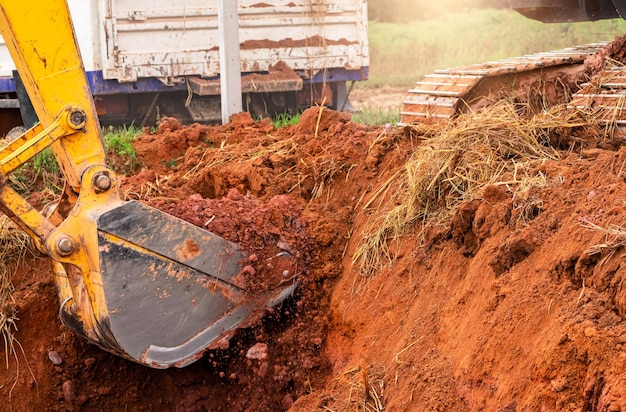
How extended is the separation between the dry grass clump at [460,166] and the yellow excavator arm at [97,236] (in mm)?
908

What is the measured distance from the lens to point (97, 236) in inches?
165

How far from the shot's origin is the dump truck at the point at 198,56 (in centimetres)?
1087

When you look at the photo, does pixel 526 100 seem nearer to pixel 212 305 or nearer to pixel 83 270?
pixel 212 305

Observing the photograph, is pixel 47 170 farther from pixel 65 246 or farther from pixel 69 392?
pixel 65 246

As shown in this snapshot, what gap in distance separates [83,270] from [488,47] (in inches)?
824

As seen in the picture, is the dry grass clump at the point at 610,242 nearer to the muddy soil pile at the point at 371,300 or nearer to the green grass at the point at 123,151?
the muddy soil pile at the point at 371,300

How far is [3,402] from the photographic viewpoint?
4.96 meters

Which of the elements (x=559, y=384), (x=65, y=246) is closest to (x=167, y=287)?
(x=65, y=246)

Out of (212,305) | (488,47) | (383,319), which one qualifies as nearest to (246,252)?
(212,305)

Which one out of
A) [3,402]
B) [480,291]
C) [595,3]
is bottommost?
[3,402]

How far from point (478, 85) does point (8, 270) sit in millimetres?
3514

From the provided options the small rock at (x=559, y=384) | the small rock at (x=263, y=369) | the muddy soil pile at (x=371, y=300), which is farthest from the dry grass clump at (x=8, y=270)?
the small rock at (x=559, y=384)

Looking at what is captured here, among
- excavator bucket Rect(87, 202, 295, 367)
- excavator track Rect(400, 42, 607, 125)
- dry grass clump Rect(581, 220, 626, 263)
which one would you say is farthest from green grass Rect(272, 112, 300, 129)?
dry grass clump Rect(581, 220, 626, 263)

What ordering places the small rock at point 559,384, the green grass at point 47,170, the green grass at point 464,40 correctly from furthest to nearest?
the green grass at point 464,40
the green grass at point 47,170
the small rock at point 559,384
